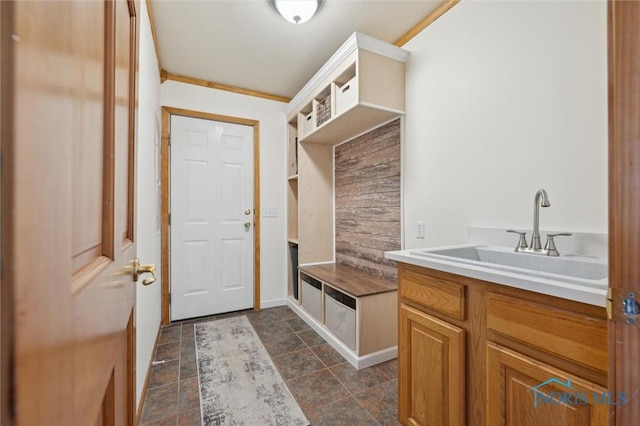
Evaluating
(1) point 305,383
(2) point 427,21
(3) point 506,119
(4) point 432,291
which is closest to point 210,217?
(1) point 305,383

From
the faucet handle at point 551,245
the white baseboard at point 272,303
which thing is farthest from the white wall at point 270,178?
the faucet handle at point 551,245

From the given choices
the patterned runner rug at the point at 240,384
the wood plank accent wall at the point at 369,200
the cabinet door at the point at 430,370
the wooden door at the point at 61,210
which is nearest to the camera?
the wooden door at the point at 61,210

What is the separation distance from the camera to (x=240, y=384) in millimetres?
1759

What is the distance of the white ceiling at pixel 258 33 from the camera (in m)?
1.87

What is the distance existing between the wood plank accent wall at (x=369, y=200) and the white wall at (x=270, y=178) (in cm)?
71

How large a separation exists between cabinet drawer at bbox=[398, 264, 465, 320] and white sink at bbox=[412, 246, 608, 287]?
0.11 meters

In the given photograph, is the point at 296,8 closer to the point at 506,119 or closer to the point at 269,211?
the point at 506,119

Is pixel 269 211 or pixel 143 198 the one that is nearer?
pixel 143 198

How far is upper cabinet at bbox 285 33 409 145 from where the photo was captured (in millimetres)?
1926

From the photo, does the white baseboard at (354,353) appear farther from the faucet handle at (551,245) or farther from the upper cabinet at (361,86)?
the upper cabinet at (361,86)

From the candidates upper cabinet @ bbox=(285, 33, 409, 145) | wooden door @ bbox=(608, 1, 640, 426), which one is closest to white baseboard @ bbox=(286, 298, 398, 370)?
wooden door @ bbox=(608, 1, 640, 426)

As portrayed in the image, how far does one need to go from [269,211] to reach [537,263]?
8.16ft

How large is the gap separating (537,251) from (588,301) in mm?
642

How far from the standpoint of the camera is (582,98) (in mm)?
1219
